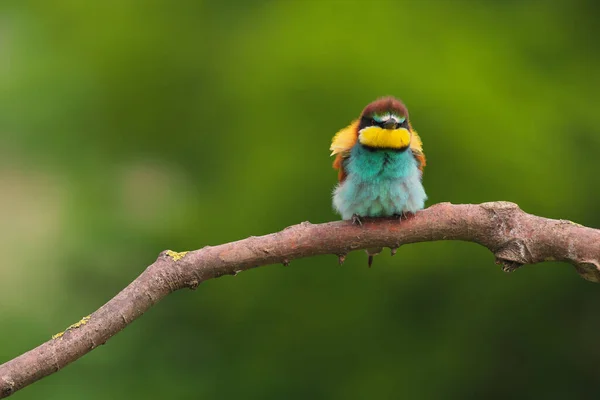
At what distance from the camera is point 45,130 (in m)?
4.77

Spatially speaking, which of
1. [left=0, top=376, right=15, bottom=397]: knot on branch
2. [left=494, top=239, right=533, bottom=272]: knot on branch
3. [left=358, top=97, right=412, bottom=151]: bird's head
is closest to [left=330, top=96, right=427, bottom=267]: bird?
[left=358, top=97, right=412, bottom=151]: bird's head

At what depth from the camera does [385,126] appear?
263 centimetres

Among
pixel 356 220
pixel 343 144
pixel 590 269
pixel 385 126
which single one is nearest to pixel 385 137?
pixel 385 126

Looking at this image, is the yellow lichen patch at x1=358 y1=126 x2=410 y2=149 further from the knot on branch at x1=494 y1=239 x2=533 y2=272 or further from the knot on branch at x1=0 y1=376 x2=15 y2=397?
the knot on branch at x1=0 y1=376 x2=15 y2=397

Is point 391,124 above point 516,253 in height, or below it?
above

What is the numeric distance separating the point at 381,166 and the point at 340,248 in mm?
478

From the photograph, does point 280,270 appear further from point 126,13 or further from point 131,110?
point 126,13

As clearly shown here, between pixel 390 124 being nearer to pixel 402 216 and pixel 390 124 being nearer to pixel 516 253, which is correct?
pixel 402 216

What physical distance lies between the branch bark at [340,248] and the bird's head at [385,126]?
0.92ft

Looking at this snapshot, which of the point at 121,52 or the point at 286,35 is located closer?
the point at 286,35

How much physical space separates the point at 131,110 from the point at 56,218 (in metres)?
0.82

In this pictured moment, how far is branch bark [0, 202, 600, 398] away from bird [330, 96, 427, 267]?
0.27ft

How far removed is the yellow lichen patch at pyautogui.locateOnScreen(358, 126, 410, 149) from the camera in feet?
8.68

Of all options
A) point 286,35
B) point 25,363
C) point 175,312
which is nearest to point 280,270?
point 175,312
